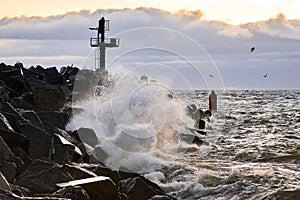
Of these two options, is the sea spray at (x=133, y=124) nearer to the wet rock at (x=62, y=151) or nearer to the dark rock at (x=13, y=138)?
the wet rock at (x=62, y=151)

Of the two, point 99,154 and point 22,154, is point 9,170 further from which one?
point 99,154

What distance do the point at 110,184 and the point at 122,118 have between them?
9754 mm

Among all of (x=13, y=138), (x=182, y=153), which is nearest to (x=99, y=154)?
(x=13, y=138)

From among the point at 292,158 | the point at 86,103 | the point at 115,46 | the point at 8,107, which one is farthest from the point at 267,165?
Result: the point at 115,46

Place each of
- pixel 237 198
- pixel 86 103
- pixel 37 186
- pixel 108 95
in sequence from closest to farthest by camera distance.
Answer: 1. pixel 37 186
2. pixel 237 198
3. pixel 86 103
4. pixel 108 95

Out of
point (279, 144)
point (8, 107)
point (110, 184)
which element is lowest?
point (279, 144)

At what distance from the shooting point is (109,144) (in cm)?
1225

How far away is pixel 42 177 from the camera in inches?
241

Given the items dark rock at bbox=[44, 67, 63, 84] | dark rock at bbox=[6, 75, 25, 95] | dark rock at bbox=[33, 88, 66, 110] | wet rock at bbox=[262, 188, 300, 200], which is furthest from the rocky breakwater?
dark rock at bbox=[44, 67, 63, 84]

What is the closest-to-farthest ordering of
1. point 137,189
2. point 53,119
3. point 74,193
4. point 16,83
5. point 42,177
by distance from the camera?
point 74,193 < point 42,177 < point 137,189 < point 53,119 < point 16,83

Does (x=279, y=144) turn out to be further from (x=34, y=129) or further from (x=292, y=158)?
(x=34, y=129)

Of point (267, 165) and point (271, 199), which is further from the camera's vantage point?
point (267, 165)

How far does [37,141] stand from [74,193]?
2776mm

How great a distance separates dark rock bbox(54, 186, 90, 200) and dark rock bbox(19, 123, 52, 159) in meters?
2.40
